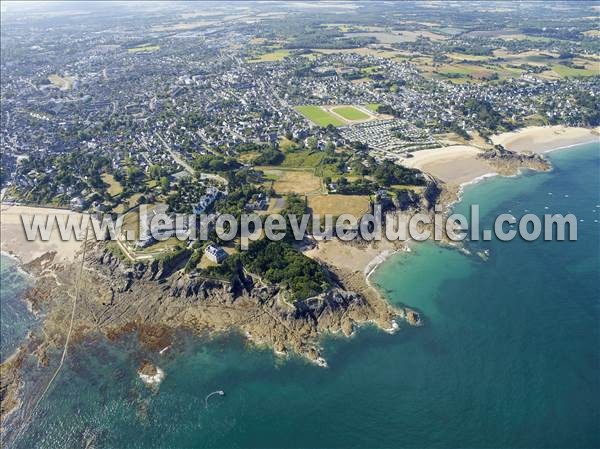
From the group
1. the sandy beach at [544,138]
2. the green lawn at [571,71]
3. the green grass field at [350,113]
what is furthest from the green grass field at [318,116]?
the green lawn at [571,71]

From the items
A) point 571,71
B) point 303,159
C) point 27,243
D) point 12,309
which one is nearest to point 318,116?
point 303,159

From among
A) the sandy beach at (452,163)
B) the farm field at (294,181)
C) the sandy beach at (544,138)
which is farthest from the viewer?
the sandy beach at (544,138)

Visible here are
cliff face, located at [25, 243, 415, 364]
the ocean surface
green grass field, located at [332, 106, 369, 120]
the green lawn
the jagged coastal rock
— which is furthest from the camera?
the green lawn

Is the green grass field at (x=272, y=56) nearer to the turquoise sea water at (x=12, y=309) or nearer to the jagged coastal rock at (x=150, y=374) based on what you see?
the turquoise sea water at (x=12, y=309)

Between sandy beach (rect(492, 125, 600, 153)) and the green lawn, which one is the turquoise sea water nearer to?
sandy beach (rect(492, 125, 600, 153))

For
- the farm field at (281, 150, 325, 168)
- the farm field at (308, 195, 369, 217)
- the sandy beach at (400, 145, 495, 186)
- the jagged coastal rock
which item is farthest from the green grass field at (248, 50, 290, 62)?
the jagged coastal rock
